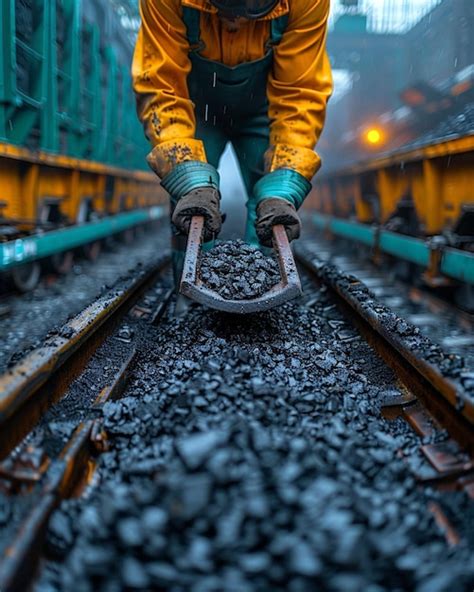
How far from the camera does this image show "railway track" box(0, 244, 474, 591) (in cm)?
111

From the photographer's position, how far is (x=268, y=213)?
104 inches

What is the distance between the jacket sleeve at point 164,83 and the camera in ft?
9.22

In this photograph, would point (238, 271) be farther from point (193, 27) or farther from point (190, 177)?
point (193, 27)

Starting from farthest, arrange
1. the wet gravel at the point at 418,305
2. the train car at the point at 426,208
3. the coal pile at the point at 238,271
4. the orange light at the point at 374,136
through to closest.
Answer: the orange light at the point at 374,136
the train car at the point at 426,208
the wet gravel at the point at 418,305
the coal pile at the point at 238,271

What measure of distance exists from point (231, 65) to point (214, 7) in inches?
15.9

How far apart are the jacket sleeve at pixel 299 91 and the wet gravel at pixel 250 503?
151 centimetres

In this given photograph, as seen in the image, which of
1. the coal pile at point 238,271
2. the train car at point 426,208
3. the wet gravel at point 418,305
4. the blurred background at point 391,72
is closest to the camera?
the coal pile at point 238,271

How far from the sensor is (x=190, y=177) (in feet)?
8.88

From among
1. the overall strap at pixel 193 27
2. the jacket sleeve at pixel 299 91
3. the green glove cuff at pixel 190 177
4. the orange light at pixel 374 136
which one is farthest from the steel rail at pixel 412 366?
the orange light at pixel 374 136

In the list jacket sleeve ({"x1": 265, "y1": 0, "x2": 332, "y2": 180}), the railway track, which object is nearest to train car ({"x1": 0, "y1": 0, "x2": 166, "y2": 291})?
jacket sleeve ({"x1": 265, "y1": 0, "x2": 332, "y2": 180})

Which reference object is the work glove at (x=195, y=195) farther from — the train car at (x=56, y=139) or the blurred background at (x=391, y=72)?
the blurred background at (x=391, y=72)

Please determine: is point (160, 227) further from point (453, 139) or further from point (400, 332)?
point (400, 332)

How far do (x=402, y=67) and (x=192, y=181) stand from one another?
18965 mm

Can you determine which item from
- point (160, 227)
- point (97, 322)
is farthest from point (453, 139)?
point (160, 227)
